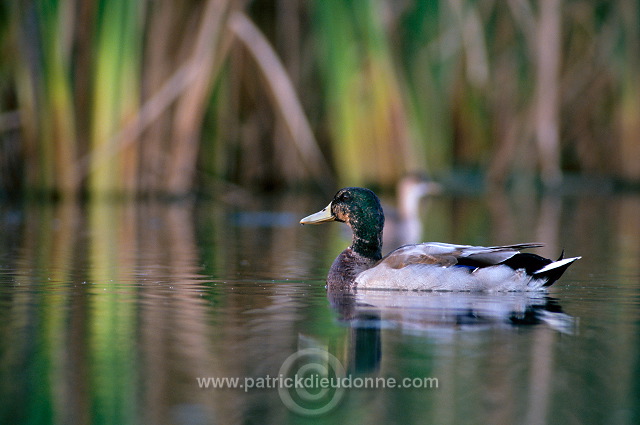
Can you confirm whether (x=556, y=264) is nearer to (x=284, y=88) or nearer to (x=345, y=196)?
(x=345, y=196)

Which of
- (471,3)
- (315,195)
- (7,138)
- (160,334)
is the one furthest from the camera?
(315,195)

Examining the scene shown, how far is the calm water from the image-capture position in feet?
11.8

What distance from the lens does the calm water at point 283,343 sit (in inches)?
142

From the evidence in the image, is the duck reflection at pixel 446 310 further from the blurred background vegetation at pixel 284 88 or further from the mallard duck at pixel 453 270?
the blurred background vegetation at pixel 284 88

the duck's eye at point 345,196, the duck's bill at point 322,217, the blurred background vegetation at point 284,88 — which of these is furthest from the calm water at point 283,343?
the blurred background vegetation at point 284,88

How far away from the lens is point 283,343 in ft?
14.9

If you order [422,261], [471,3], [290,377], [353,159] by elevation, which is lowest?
[290,377]

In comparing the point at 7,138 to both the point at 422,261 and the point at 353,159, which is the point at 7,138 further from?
the point at 422,261

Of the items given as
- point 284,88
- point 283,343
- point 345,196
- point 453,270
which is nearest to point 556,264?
point 453,270

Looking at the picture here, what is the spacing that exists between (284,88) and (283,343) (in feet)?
27.3

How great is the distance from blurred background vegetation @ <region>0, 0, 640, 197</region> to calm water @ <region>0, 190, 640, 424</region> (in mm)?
3381

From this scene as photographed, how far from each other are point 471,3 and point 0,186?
6245 millimetres

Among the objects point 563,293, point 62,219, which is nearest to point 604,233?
point 563,293

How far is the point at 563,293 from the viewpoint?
6.28 metres
